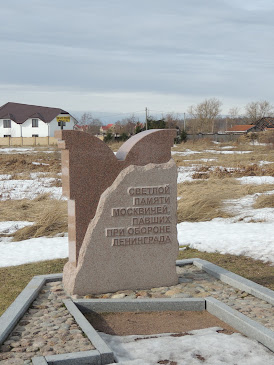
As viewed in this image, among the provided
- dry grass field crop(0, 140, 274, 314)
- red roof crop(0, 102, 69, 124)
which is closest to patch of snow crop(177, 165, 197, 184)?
dry grass field crop(0, 140, 274, 314)

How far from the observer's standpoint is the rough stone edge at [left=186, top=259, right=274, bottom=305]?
5.71m

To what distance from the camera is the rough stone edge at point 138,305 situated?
559cm

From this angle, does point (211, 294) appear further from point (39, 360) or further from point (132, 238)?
point (39, 360)

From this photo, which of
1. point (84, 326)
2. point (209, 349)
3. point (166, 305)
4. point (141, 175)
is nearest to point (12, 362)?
point (84, 326)

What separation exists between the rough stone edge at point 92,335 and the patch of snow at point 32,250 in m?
3.18

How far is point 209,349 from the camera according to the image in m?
4.37

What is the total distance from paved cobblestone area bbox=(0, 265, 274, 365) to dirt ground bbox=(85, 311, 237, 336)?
32cm

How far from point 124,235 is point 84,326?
1624 mm

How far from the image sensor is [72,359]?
405 centimetres

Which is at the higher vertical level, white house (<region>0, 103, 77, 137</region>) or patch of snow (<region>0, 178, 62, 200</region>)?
white house (<region>0, 103, 77, 137</region>)

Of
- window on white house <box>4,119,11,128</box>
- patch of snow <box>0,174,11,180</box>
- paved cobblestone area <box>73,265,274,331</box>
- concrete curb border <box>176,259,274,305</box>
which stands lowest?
paved cobblestone area <box>73,265,274,331</box>

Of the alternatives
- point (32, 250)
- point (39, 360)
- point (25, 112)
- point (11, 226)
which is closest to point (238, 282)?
point (39, 360)

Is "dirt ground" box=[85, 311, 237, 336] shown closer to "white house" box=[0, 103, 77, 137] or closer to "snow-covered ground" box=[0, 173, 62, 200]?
"snow-covered ground" box=[0, 173, 62, 200]

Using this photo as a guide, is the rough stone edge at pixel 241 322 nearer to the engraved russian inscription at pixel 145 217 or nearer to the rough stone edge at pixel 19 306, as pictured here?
the engraved russian inscription at pixel 145 217
